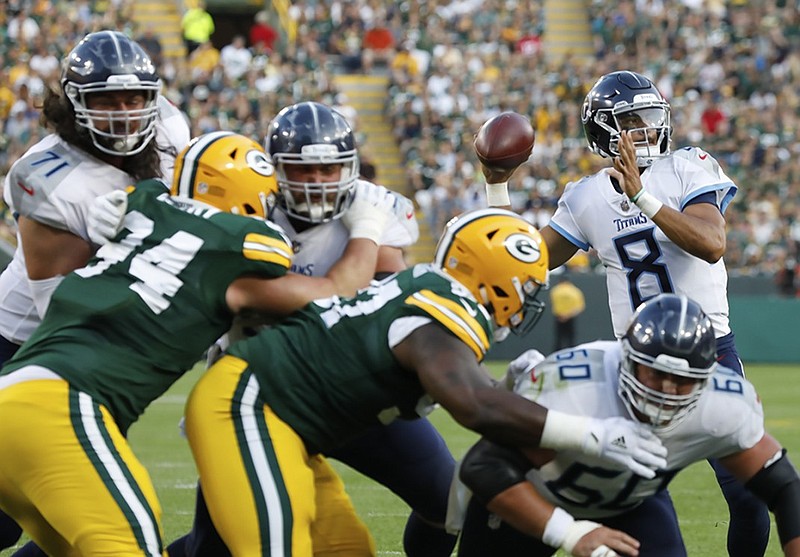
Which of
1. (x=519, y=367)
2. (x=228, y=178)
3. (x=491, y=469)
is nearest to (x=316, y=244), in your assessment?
(x=228, y=178)

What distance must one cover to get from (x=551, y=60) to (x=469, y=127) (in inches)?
127

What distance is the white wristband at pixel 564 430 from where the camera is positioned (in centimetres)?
332

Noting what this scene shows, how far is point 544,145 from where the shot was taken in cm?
1728

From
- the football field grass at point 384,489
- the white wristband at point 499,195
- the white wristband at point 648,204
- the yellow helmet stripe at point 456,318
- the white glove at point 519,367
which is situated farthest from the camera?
the football field grass at point 384,489

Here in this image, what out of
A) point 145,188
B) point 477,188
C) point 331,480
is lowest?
point 477,188

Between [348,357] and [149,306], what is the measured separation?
1.78 feet

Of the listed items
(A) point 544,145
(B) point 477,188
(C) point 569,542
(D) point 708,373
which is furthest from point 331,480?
(A) point 544,145

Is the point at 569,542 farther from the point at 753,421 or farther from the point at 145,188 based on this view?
the point at 145,188

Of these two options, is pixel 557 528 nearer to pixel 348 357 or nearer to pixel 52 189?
pixel 348 357

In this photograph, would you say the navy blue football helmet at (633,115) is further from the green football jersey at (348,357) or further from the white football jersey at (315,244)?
the green football jersey at (348,357)

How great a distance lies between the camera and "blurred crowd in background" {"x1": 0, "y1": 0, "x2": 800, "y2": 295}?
52.2 ft

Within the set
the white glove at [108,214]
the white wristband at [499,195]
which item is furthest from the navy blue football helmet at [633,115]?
the white glove at [108,214]

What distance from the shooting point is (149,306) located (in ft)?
11.7

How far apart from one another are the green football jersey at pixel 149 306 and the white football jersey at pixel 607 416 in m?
0.82
